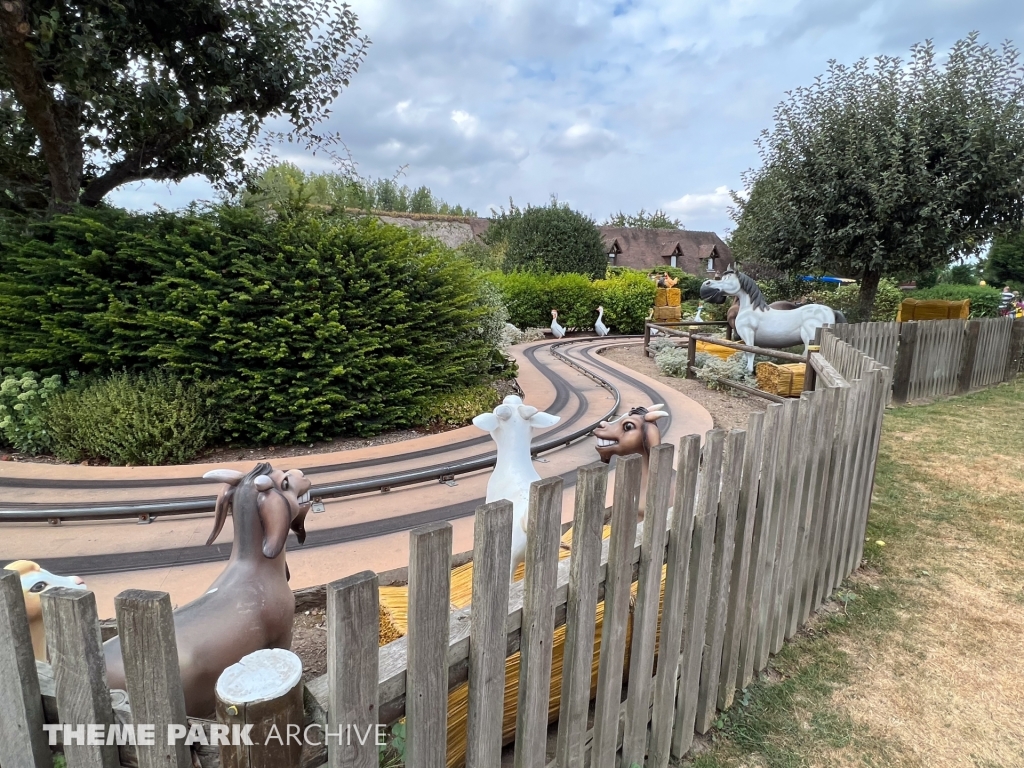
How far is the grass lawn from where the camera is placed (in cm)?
213

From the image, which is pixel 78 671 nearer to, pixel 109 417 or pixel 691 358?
pixel 109 417

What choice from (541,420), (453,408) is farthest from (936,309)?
(541,420)

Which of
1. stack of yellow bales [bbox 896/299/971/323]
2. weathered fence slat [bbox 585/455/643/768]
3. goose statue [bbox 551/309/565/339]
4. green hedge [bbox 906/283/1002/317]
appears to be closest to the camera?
weathered fence slat [bbox 585/455/643/768]

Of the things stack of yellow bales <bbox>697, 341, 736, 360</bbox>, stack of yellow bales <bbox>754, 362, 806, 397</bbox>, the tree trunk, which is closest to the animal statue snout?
stack of yellow bales <bbox>754, 362, 806, 397</bbox>

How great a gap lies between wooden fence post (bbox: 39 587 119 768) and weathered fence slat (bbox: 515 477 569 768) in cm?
78

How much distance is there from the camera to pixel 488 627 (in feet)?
4.11

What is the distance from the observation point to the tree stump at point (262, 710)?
867 millimetres

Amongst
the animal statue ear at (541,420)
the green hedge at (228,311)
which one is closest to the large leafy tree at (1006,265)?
the green hedge at (228,311)

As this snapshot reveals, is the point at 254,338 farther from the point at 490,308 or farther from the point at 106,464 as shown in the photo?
the point at 490,308

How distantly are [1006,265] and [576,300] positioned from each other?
1785 inches

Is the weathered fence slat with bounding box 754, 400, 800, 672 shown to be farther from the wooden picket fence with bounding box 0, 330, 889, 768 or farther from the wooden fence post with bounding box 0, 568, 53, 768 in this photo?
the wooden fence post with bounding box 0, 568, 53, 768

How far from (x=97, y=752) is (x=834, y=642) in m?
2.99

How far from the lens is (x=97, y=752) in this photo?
95 centimetres

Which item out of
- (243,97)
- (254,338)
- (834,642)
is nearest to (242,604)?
(834,642)
